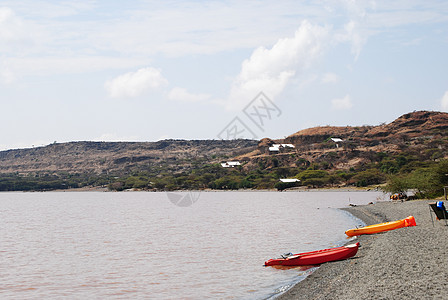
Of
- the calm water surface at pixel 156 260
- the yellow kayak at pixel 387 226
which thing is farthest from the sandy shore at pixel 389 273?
the yellow kayak at pixel 387 226

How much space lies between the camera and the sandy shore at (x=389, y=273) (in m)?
14.8

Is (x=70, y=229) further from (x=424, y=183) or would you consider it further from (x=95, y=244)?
(x=424, y=183)

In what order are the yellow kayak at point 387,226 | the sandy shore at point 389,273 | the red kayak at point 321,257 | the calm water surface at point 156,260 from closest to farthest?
the sandy shore at point 389,273 < the calm water surface at point 156,260 < the red kayak at point 321,257 < the yellow kayak at point 387,226

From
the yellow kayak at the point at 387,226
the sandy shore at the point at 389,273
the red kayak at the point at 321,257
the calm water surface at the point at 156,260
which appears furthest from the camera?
the yellow kayak at the point at 387,226

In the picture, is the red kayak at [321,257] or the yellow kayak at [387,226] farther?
the yellow kayak at [387,226]

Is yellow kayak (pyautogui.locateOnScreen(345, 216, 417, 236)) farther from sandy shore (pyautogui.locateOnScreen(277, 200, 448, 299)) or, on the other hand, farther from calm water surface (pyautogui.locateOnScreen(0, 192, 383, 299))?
sandy shore (pyautogui.locateOnScreen(277, 200, 448, 299))

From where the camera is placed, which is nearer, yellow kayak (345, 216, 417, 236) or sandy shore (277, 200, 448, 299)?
sandy shore (277, 200, 448, 299)

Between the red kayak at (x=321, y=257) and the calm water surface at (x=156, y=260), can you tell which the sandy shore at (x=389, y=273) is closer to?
the red kayak at (x=321, y=257)

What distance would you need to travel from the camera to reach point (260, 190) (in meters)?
173

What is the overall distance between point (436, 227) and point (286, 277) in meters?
12.2

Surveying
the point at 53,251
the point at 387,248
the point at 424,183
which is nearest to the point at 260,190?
the point at 424,183

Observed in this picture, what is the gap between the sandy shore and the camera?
48.6 feet

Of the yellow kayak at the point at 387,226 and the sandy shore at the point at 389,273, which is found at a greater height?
the sandy shore at the point at 389,273

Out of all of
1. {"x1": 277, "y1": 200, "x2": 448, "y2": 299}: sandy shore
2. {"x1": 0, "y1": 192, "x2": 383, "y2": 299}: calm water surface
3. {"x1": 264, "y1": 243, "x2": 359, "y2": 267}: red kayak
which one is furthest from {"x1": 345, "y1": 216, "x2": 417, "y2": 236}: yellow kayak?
{"x1": 264, "y1": 243, "x2": 359, "y2": 267}: red kayak
